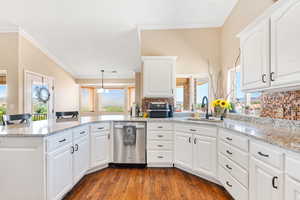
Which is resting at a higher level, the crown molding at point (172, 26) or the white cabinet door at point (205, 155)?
the crown molding at point (172, 26)

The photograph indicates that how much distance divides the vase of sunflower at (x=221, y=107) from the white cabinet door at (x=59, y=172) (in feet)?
7.74

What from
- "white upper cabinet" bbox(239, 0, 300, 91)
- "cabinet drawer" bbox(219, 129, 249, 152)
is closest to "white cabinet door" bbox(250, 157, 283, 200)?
"cabinet drawer" bbox(219, 129, 249, 152)

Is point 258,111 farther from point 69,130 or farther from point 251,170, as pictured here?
point 69,130

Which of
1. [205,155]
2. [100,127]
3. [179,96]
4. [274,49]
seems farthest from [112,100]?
[274,49]

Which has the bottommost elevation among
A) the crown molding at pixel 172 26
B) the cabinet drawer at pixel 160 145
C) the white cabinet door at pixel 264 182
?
the cabinet drawer at pixel 160 145

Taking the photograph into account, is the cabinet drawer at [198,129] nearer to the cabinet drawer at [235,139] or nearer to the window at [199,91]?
the cabinet drawer at [235,139]

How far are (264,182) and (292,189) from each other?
29cm

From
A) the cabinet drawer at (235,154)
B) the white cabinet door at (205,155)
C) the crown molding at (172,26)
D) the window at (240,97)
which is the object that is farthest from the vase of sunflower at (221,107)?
the crown molding at (172,26)

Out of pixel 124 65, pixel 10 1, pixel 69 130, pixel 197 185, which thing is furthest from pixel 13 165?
pixel 124 65

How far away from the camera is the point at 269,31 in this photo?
1.70 metres

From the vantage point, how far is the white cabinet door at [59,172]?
170 cm

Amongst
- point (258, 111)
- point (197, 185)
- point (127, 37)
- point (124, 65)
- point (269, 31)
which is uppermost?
point (127, 37)

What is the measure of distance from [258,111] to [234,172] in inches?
40.1

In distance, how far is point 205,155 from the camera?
2482mm
